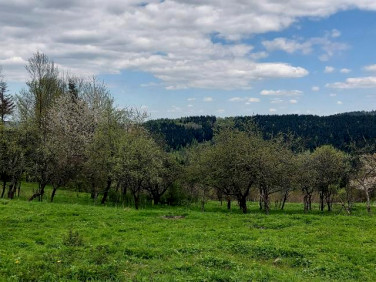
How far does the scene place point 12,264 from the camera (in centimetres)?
1245

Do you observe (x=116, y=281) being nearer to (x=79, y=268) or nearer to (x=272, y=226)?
(x=79, y=268)

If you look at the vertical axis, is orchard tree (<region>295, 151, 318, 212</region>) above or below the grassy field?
above

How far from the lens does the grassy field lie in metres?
12.3

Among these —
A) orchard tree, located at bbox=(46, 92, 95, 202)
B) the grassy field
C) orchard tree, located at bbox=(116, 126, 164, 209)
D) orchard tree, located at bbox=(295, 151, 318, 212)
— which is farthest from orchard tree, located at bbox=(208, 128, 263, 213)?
orchard tree, located at bbox=(46, 92, 95, 202)

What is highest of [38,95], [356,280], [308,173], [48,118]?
[38,95]

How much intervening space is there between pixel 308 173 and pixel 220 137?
947cm

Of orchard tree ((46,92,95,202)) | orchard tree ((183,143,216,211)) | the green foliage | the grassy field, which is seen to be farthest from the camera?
orchard tree ((46,92,95,202))

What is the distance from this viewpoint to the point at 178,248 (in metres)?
15.7

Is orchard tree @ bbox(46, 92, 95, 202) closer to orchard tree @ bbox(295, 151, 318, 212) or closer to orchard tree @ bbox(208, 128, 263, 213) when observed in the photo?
orchard tree @ bbox(208, 128, 263, 213)

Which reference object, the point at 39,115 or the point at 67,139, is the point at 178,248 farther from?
the point at 39,115

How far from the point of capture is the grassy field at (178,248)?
12.3 metres

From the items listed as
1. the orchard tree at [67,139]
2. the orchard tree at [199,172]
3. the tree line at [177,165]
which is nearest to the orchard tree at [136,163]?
the tree line at [177,165]

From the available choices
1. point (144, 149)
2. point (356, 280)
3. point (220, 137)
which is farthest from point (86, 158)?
point (356, 280)

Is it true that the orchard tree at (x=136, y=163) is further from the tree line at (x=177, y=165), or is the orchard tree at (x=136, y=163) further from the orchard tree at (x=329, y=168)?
the orchard tree at (x=329, y=168)
